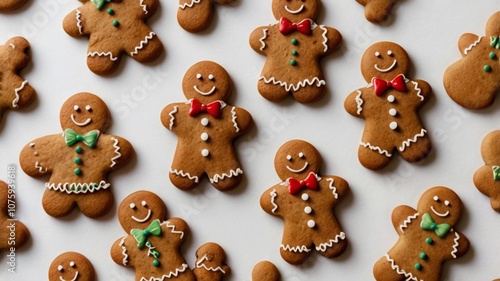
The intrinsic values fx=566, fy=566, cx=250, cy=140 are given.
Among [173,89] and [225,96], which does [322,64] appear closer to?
[225,96]

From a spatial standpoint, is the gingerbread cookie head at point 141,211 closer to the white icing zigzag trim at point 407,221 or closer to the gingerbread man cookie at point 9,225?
the gingerbread man cookie at point 9,225

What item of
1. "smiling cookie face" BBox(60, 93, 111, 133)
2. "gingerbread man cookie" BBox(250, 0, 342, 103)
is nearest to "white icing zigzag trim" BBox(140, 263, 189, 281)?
"smiling cookie face" BBox(60, 93, 111, 133)

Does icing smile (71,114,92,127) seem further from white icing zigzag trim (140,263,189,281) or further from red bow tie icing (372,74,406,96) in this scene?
red bow tie icing (372,74,406,96)

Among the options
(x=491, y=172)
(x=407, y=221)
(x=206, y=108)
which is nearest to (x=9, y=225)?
(x=206, y=108)

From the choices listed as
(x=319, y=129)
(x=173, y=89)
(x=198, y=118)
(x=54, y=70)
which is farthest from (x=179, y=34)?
(x=319, y=129)

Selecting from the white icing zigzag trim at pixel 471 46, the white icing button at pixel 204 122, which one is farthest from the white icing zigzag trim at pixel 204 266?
the white icing zigzag trim at pixel 471 46
